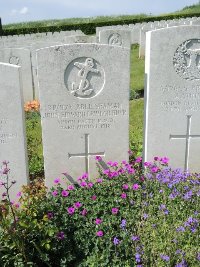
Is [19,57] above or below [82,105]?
above

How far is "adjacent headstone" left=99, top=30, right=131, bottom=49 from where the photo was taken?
11500 mm

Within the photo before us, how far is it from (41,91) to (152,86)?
1370 millimetres

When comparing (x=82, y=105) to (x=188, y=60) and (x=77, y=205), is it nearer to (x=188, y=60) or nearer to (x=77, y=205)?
(x=77, y=205)

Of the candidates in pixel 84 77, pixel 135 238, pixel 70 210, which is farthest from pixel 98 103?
pixel 135 238

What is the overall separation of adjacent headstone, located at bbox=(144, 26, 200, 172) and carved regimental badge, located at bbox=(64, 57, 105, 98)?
0.65 meters

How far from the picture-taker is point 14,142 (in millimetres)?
4113

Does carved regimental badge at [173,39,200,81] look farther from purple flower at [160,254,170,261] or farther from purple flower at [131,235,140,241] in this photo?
purple flower at [160,254,170,261]

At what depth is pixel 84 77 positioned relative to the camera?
13.5 feet

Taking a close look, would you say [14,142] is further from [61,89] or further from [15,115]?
[61,89]

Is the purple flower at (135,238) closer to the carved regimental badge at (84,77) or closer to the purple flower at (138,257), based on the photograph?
the purple flower at (138,257)

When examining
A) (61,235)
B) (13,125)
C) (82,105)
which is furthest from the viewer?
(82,105)

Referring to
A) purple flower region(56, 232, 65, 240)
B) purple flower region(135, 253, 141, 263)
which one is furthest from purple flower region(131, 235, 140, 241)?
purple flower region(56, 232, 65, 240)

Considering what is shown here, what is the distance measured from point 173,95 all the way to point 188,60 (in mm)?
467

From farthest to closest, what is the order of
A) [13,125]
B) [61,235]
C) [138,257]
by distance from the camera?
[13,125]
[61,235]
[138,257]
